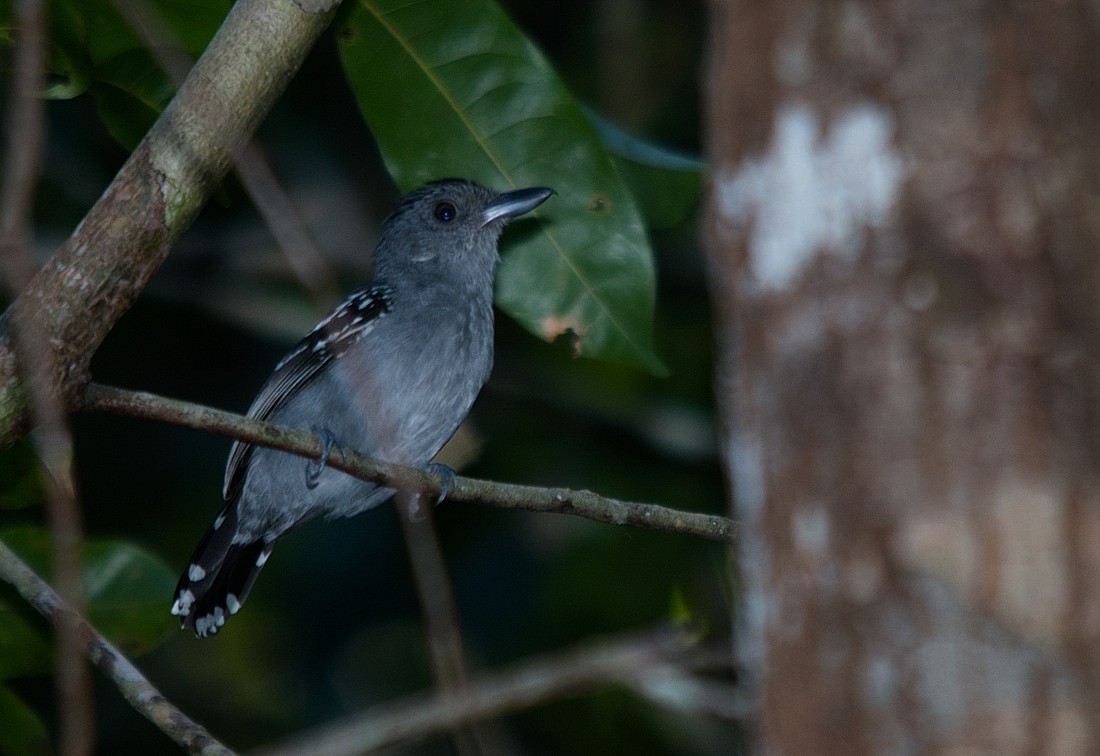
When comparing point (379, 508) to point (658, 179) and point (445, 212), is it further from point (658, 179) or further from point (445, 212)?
point (658, 179)

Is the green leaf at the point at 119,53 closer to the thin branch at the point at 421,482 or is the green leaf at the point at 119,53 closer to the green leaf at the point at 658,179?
the thin branch at the point at 421,482

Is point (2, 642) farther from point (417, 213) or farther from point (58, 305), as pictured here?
point (417, 213)

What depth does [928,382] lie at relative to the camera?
1564 millimetres

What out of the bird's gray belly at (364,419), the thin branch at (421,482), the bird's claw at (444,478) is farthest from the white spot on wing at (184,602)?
the thin branch at (421,482)

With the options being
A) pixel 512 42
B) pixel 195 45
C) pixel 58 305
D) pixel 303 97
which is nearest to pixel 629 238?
pixel 512 42

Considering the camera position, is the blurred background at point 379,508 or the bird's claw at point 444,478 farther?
the blurred background at point 379,508

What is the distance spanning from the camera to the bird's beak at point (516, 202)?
4.62 metres

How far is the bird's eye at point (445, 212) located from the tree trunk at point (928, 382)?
184 inches

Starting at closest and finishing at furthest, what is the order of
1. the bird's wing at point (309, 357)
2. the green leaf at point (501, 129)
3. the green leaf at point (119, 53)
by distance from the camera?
the green leaf at point (119, 53) < the green leaf at point (501, 129) < the bird's wing at point (309, 357)

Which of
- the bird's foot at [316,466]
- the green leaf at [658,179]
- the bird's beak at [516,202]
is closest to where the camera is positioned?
the bird's beak at [516,202]

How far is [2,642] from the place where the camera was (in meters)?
4.31

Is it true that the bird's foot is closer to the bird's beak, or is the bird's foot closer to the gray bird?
the gray bird

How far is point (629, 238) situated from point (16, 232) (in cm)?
250

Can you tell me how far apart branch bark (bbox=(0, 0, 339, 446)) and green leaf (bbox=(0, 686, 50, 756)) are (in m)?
1.40
